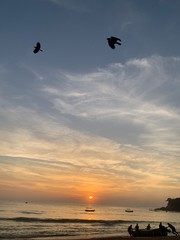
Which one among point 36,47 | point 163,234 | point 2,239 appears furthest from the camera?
point 163,234

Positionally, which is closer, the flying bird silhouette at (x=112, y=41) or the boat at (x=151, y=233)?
the flying bird silhouette at (x=112, y=41)

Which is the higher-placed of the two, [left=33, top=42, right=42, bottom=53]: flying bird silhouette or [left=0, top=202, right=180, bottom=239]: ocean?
[left=33, top=42, right=42, bottom=53]: flying bird silhouette

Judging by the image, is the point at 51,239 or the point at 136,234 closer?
the point at 51,239

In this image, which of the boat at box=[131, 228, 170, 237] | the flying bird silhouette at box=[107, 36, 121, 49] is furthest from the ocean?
the flying bird silhouette at box=[107, 36, 121, 49]

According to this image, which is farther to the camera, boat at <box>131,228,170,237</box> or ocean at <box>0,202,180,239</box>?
ocean at <box>0,202,180,239</box>

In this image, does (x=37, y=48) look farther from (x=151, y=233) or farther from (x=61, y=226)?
(x=61, y=226)

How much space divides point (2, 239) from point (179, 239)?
20.8 meters

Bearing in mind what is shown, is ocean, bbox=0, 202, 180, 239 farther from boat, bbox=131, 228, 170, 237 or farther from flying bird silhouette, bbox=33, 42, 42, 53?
flying bird silhouette, bbox=33, 42, 42, 53

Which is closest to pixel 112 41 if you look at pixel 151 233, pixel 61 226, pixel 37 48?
pixel 37 48

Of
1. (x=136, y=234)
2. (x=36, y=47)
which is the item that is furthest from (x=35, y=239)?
(x=36, y=47)

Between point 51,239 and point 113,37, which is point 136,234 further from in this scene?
point 113,37

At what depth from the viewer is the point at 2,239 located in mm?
38438

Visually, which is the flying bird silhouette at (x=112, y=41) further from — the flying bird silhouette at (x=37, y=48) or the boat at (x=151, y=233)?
the boat at (x=151, y=233)

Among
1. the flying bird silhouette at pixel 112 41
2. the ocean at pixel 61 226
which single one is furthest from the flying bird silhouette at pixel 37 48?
the ocean at pixel 61 226
